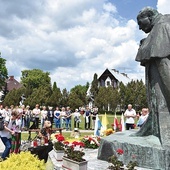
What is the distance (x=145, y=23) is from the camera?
5742mm

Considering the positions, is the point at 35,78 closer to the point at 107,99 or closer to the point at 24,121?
the point at 107,99

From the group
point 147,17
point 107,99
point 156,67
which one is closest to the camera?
point 156,67

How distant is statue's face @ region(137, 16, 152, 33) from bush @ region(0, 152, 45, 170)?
135 inches

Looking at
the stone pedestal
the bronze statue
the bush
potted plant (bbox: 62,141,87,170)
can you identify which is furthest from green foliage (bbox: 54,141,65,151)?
the bronze statue

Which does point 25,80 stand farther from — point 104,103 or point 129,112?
point 129,112

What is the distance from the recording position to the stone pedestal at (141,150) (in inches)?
199

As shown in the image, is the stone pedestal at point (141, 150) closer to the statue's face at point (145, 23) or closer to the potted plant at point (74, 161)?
the potted plant at point (74, 161)

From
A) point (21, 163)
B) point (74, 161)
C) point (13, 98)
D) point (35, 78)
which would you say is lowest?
point (21, 163)

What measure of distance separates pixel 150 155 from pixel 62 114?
15346 millimetres

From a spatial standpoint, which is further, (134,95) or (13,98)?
(13,98)

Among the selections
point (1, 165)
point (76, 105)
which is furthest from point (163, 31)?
point (76, 105)

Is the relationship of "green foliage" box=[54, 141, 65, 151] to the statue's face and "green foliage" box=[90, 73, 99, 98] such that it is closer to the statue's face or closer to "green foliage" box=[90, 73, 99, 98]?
the statue's face

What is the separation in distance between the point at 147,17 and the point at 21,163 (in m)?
3.81

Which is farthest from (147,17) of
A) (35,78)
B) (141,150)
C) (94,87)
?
(35,78)
